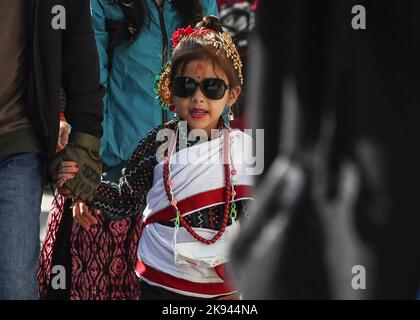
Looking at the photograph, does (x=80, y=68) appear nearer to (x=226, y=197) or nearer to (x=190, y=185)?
(x=190, y=185)

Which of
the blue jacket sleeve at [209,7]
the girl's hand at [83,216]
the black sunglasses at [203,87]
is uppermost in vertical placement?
the blue jacket sleeve at [209,7]

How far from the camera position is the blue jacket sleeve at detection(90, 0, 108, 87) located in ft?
12.7

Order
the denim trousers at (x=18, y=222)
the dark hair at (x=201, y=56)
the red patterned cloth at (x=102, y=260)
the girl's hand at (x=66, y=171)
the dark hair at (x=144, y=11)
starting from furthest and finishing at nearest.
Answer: the red patterned cloth at (x=102, y=260) < the dark hair at (x=144, y=11) < the dark hair at (x=201, y=56) < the girl's hand at (x=66, y=171) < the denim trousers at (x=18, y=222)

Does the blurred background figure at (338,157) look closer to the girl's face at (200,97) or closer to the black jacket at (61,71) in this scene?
the black jacket at (61,71)

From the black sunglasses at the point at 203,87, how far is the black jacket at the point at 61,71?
29 centimetres

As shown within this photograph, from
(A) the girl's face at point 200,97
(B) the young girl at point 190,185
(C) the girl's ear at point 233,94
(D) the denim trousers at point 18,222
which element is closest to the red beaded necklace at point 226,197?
(B) the young girl at point 190,185

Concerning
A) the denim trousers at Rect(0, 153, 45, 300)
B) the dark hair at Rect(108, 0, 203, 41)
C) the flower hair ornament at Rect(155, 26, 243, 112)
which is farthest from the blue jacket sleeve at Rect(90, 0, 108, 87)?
the denim trousers at Rect(0, 153, 45, 300)

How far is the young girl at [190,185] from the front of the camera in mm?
3156

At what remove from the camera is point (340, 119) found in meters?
0.84

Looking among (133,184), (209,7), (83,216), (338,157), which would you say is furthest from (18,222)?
(338,157)
